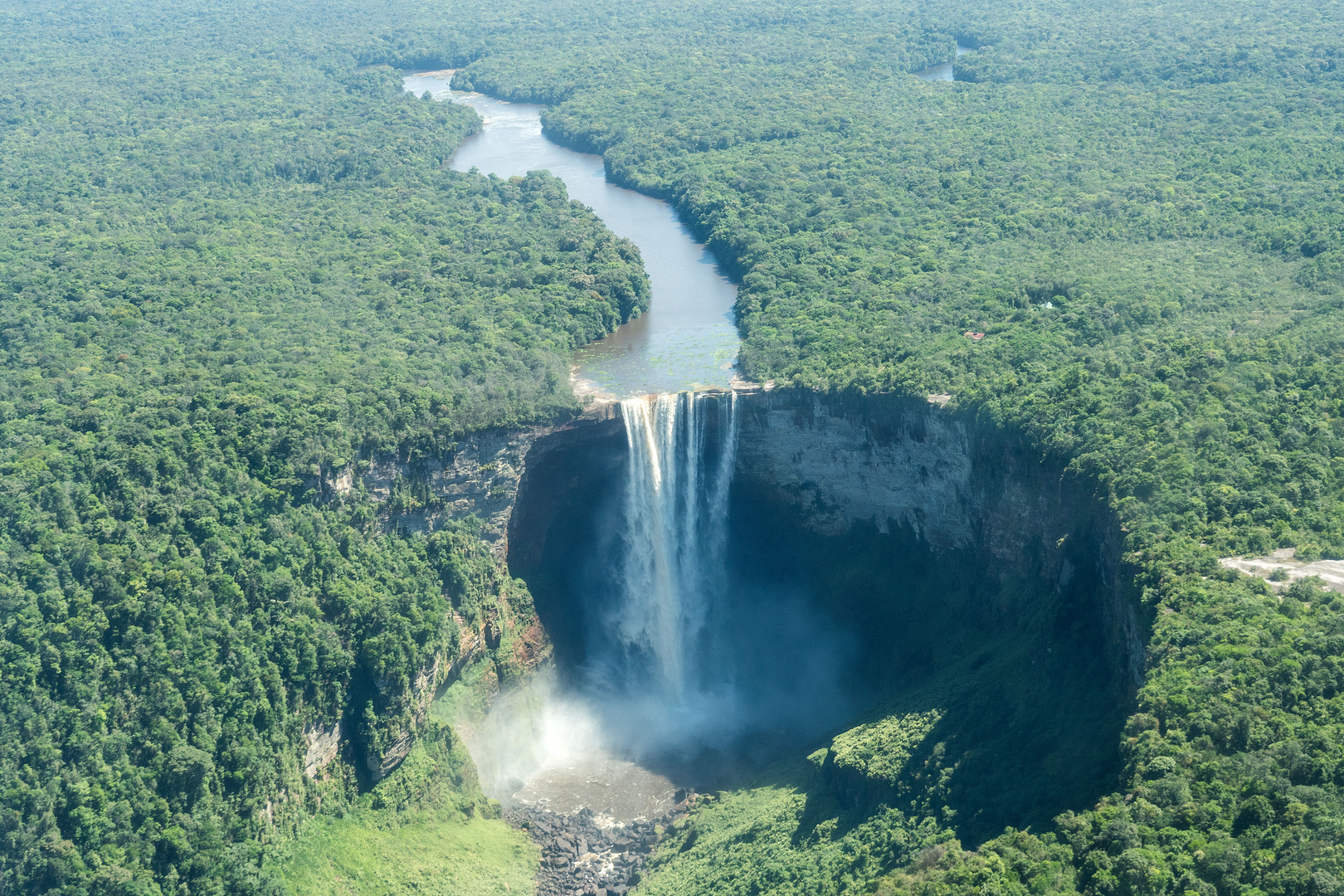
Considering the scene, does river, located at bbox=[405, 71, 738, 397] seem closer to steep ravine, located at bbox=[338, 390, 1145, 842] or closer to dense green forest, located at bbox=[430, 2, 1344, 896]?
dense green forest, located at bbox=[430, 2, 1344, 896]

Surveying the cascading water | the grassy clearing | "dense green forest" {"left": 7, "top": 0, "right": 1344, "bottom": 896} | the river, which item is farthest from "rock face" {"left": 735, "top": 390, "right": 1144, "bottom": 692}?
the grassy clearing

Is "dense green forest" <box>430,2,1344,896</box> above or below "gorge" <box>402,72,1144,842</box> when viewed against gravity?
above

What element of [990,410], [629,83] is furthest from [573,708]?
[629,83]

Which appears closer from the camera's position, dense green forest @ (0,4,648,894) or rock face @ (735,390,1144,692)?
dense green forest @ (0,4,648,894)

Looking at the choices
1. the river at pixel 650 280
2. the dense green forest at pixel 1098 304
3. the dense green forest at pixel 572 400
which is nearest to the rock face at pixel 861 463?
the dense green forest at pixel 1098 304

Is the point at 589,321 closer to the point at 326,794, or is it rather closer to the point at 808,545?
the point at 808,545

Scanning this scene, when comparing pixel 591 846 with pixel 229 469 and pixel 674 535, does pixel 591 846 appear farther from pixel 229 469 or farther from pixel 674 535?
pixel 229 469
